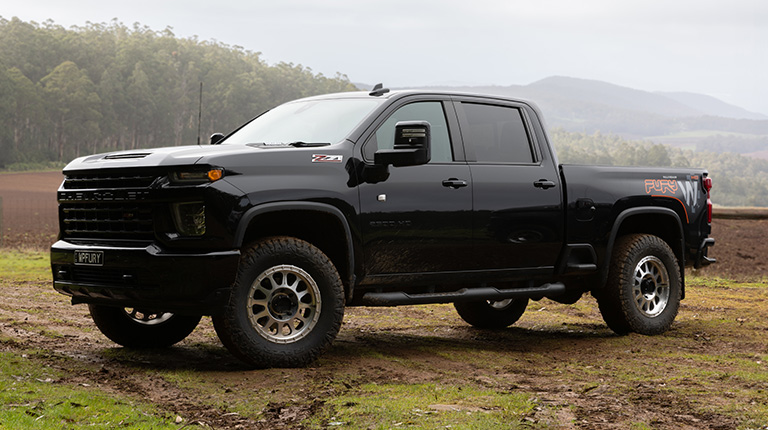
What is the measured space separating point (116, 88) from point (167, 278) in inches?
4663

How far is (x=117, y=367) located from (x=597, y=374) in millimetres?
3464

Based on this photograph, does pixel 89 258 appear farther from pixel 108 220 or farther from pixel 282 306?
pixel 282 306

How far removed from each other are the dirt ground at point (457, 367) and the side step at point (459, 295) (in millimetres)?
469

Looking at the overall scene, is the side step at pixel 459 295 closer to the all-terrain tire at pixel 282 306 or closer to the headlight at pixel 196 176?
the all-terrain tire at pixel 282 306

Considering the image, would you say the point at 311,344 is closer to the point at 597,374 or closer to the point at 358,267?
the point at 358,267

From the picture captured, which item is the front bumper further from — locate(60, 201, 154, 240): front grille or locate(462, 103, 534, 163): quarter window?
locate(462, 103, 534, 163): quarter window

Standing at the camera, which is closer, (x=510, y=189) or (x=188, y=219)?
(x=188, y=219)

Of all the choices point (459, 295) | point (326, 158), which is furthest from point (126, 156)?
point (459, 295)

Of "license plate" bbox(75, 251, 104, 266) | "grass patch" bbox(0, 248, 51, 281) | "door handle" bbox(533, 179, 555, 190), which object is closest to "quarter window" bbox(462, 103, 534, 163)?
"door handle" bbox(533, 179, 555, 190)

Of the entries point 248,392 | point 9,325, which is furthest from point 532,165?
point 9,325

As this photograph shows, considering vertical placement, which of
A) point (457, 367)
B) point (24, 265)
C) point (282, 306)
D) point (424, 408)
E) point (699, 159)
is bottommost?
point (699, 159)

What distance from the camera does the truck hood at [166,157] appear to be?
6.38 meters

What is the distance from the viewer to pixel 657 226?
9672 mm

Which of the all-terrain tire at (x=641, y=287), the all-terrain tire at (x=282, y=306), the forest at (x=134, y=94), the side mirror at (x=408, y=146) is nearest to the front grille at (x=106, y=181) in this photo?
the all-terrain tire at (x=282, y=306)
